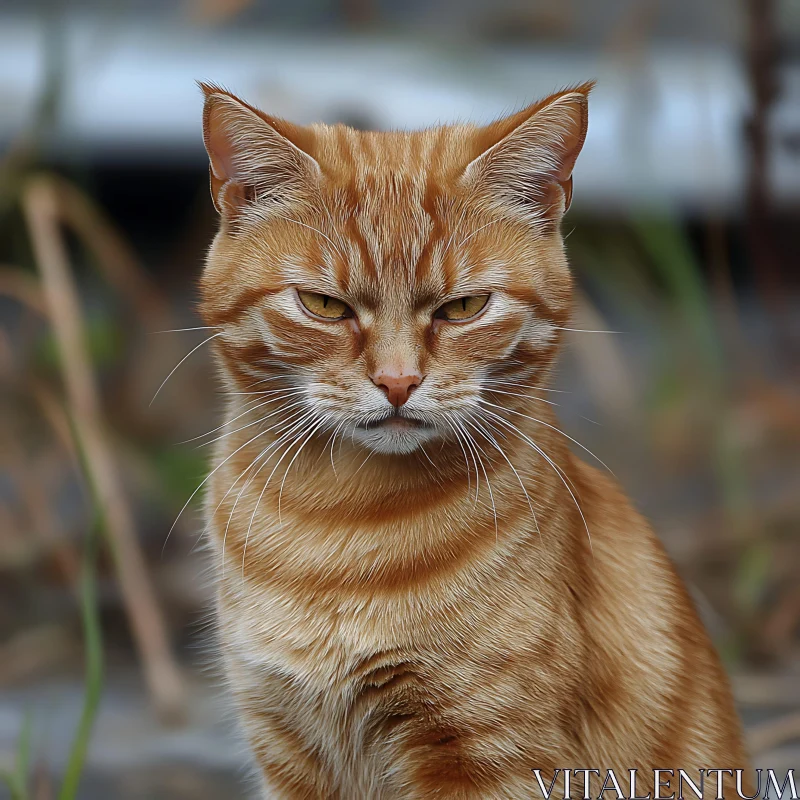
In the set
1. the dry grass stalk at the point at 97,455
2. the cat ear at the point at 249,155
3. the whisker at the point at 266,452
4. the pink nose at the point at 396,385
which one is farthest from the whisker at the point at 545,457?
the dry grass stalk at the point at 97,455

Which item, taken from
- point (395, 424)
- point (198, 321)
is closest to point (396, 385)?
point (395, 424)

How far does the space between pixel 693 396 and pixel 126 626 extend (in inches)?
67.2

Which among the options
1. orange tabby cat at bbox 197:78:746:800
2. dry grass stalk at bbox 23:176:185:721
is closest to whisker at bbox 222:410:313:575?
orange tabby cat at bbox 197:78:746:800

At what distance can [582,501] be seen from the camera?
5.24ft

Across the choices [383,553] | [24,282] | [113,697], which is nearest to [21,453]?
[24,282]

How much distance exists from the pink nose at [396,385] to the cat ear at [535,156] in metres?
0.31

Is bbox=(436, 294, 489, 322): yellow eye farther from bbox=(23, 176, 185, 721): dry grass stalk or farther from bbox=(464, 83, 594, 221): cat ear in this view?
bbox=(23, 176, 185, 721): dry grass stalk

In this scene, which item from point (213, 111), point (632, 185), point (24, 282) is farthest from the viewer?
point (632, 185)

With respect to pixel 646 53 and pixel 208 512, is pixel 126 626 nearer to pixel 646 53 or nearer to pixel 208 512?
pixel 208 512

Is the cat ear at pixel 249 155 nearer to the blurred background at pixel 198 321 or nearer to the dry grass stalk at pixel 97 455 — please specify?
the blurred background at pixel 198 321

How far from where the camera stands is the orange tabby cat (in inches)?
55.2

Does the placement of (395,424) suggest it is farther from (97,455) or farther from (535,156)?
(97,455)

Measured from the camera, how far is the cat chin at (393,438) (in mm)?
1392

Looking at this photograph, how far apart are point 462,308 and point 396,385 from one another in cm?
17
